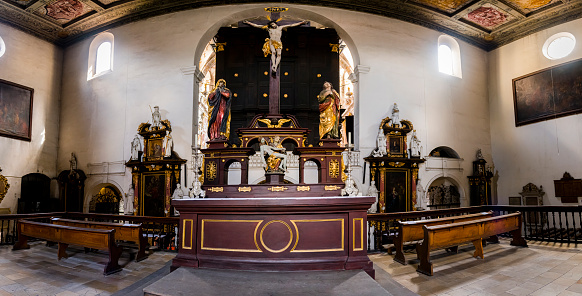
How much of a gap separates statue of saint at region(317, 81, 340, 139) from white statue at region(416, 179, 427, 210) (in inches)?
263

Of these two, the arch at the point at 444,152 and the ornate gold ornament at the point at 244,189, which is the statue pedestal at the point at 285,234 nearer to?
the ornate gold ornament at the point at 244,189

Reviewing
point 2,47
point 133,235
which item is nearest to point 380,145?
point 133,235

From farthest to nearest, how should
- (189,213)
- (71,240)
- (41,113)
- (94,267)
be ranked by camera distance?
(41,113), (71,240), (94,267), (189,213)

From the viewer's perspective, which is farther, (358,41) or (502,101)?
(502,101)

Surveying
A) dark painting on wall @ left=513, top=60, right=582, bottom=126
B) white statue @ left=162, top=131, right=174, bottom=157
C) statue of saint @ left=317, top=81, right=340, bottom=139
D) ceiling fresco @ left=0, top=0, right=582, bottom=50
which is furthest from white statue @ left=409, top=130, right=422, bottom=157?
white statue @ left=162, top=131, right=174, bottom=157

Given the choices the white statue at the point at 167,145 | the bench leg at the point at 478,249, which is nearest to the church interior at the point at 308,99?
the white statue at the point at 167,145

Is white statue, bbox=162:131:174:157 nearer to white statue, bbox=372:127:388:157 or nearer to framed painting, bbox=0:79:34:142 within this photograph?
framed painting, bbox=0:79:34:142

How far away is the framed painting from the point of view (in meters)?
12.4

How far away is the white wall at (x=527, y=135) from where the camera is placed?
40.5ft

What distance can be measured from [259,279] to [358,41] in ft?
36.5

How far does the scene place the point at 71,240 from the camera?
20.8 ft

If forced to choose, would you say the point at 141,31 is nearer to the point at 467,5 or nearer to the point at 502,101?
the point at 467,5

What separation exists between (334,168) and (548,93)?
38.1 ft

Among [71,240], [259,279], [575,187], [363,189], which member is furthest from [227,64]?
[575,187]
